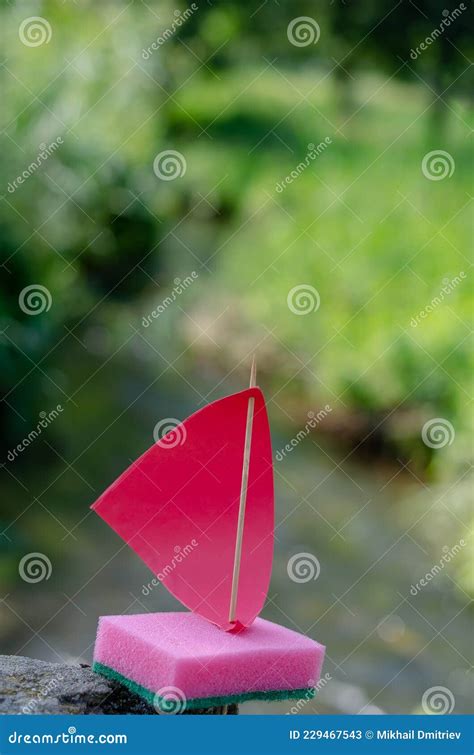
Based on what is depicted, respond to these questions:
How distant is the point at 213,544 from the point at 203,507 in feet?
0.15

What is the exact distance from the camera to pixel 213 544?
1.08 meters

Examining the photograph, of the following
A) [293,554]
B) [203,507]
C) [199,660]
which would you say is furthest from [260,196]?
[199,660]

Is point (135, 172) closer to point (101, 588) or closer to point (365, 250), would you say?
point (365, 250)

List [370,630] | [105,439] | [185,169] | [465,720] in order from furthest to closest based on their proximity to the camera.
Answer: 1. [185,169]
2. [105,439]
3. [370,630]
4. [465,720]

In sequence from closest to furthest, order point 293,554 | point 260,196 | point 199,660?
point 199,660 < point 293,554 < point 260,196

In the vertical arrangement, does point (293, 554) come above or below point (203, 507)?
below

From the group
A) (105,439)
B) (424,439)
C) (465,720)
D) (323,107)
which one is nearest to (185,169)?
(323,107)

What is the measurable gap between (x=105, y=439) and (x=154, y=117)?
235 centimetres

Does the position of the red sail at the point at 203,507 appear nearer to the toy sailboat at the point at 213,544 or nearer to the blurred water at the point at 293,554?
the toy sailboat at the point at 213,544

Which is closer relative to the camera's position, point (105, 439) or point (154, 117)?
point (105, 439)

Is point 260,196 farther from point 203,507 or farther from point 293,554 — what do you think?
point 203,507

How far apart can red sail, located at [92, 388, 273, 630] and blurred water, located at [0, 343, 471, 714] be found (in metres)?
2.18

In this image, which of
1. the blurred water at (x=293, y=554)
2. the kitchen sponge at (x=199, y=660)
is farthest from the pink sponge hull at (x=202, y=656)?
the blurred water at (x=293, y=554)

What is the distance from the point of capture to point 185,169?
20.9 ft
